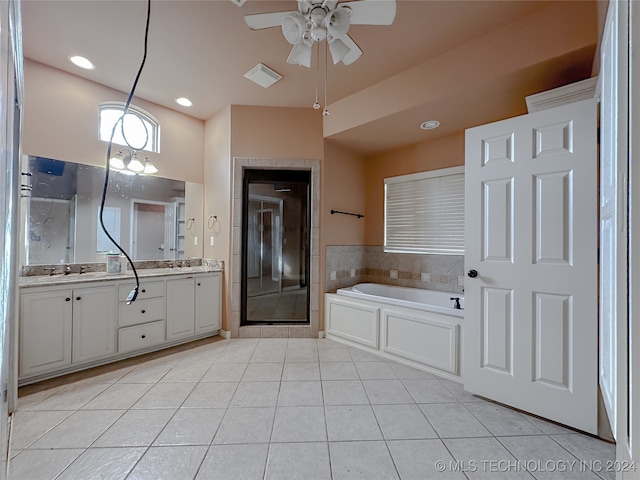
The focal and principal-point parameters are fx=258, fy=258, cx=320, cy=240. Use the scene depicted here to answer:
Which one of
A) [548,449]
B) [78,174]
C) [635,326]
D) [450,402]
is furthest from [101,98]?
[548,449]

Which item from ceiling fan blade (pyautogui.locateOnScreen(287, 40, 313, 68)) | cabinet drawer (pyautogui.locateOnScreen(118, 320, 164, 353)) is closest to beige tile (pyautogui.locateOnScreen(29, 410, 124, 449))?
cabinet drawer (pyautogui.locateOnScreen(118, 320, 164, 353))

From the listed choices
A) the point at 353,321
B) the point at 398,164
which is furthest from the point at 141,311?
the point at 398,164

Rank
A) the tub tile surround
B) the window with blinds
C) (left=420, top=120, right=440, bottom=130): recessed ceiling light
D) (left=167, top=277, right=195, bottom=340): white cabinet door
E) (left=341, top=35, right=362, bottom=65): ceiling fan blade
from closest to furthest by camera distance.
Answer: (left=341, top=35, right=362, bottom=65): ceiling fan blade
(left=420, top=120, right=440, bottom=130): recessed ceiling light
(left=167, top=277, right=195, bottom=340): white cabinet door
the window with blinds
the tub tile surround

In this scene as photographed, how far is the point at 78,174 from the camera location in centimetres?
279

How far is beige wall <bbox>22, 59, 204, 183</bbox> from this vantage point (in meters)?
2.50

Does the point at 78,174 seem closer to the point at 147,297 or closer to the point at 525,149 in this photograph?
the point at 147,297

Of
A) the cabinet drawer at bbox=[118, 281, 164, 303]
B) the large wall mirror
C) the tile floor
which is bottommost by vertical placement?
the tile floor

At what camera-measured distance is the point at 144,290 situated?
109 inches

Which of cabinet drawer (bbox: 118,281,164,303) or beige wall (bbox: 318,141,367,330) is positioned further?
beige wall (bbox: 318,141,367,330)

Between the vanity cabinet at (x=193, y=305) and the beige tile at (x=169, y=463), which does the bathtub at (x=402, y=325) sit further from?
the beige tile at (x=169, y=463)

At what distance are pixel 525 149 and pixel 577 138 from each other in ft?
0.88

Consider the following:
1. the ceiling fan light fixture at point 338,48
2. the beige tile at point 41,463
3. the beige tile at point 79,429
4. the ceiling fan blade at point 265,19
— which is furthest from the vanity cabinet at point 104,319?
the ceiling fan light fixture at point 338,48

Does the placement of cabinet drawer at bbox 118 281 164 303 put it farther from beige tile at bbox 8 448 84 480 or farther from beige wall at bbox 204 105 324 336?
beige tile at bbox 8 448 84 480

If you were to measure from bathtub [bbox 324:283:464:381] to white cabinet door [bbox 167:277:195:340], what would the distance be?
168cm
